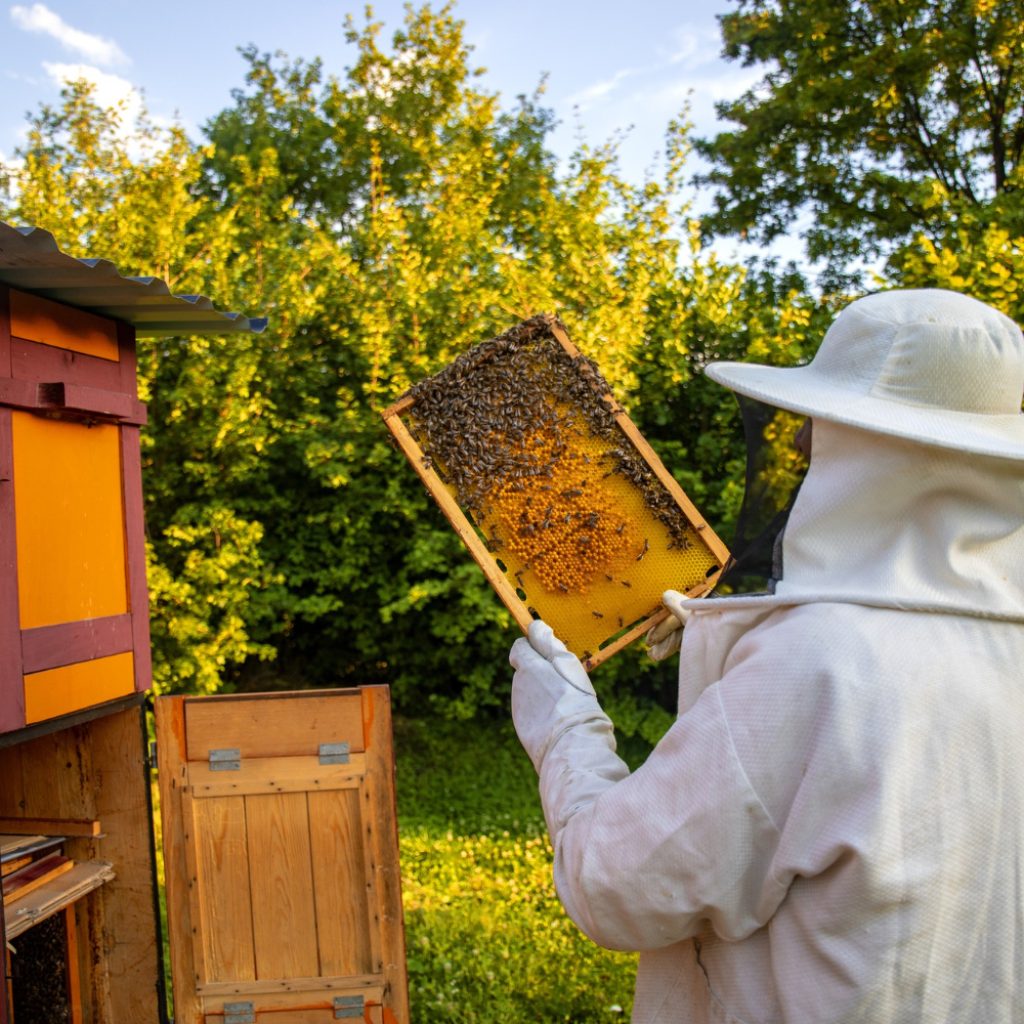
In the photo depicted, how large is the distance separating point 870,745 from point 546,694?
77 cm

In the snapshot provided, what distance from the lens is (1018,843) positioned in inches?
48.6

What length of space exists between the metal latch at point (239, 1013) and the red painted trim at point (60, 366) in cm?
199

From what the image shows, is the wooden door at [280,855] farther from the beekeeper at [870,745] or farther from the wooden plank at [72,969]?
the beekeeper at [870,745]

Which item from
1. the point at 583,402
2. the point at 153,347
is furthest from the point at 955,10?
the point at 583,402

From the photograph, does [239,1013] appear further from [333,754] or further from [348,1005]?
[333,754]

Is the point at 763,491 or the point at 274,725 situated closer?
the point at 763,491

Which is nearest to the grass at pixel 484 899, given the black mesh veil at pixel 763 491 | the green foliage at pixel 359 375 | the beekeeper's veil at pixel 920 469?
the green foliage at pixel 359 375

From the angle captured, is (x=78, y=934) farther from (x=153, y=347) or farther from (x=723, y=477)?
(x=723, y=477)

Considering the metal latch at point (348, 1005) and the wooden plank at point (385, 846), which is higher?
the wooden plank at point (385, 846)

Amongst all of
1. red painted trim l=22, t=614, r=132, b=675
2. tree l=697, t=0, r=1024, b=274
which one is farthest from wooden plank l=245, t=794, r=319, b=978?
tree l=697, t=0, r=1024, b=274

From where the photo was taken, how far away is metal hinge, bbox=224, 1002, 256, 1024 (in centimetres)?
310

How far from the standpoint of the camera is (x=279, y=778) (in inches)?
123

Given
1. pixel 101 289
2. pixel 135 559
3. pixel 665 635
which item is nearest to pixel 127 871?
pixel 135 559

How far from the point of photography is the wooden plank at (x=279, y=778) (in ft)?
10.2
